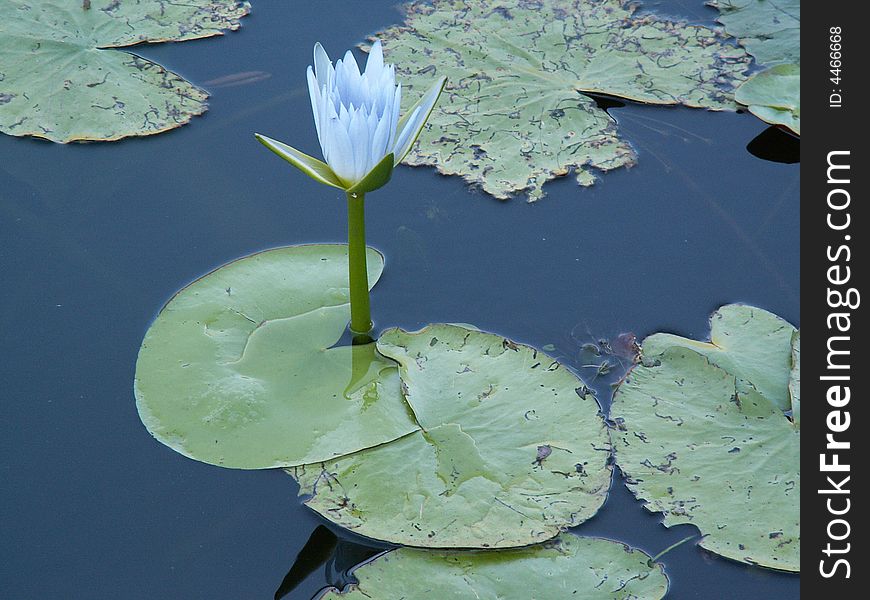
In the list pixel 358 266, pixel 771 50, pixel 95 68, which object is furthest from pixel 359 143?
pixel 771 50

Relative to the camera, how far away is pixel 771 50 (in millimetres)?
3682

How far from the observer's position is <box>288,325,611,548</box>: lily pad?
203 cm

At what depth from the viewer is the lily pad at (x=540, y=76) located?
310cm

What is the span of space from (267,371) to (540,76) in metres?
1.72

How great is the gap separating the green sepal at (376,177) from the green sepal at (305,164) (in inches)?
2.3

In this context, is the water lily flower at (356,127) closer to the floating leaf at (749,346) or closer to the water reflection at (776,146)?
the floating leaf at (749,346)

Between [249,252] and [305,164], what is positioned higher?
[305,164]

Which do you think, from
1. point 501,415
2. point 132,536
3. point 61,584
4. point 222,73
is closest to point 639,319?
point 501,415

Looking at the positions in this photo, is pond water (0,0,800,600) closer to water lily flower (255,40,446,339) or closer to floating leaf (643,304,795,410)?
floating leaf (643,304,795,410)

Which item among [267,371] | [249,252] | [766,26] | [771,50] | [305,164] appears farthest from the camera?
[766,26]

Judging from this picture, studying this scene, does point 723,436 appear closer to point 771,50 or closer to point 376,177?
point 376,177

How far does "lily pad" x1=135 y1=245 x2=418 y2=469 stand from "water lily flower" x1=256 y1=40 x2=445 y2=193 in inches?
17.5

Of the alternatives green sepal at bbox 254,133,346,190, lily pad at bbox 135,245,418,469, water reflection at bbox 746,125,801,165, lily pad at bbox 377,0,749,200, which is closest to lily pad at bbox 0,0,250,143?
lily pad at bbox 377,0,749,200

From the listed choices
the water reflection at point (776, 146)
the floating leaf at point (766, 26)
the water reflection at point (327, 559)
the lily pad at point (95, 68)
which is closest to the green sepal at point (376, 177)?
the water reflection at point (327, 559)
